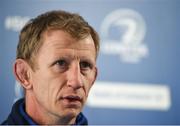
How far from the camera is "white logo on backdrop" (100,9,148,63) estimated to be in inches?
59.4

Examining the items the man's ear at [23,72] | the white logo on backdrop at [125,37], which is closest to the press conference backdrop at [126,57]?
the white logo on backdrop at [125,37]

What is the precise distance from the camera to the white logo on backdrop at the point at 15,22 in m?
1.46

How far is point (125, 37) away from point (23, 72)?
1.85 feet

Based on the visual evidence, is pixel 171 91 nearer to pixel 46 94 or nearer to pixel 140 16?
pixel 140 16

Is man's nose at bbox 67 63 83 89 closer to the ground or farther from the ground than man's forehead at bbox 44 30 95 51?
closer to the ground

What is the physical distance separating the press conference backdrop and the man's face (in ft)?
1.15

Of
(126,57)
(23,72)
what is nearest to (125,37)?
(126,57)

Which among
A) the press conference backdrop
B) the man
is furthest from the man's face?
the press conference backdrop

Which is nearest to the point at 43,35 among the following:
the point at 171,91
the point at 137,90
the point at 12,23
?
the point at 12,23

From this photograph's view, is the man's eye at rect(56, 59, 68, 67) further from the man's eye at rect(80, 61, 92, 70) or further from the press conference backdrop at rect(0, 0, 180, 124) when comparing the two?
the press conference backdrop at rect(0, 0, 180, 124)

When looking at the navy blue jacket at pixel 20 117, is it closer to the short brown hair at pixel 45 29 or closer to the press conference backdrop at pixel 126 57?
the short brown hair at pixel 45 29

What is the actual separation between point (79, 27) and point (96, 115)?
20.3 inches

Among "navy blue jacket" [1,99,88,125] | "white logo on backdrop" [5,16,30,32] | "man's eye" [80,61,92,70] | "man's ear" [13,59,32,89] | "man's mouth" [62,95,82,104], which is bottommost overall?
"navy blue jacket" [1,99,88,125]

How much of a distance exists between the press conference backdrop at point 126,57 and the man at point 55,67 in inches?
13.1
